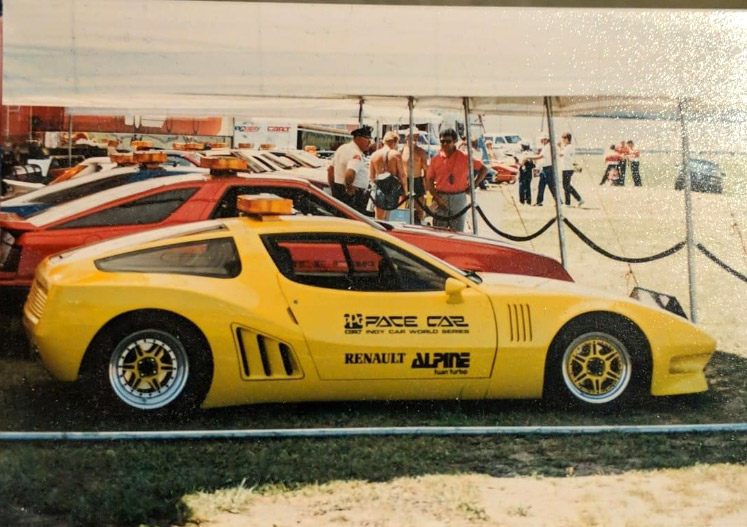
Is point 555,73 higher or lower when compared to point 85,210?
higher

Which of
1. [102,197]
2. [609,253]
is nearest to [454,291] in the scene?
[609,253]

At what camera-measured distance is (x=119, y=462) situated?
3.89m

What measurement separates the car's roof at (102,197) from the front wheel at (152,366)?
1.77 feet

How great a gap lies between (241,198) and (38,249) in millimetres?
879

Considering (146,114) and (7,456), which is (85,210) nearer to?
(146,114)

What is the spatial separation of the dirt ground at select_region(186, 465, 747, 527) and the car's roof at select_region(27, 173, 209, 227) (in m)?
1.32

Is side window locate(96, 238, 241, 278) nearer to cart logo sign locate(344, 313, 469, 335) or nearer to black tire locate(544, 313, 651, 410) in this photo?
cart logo sign locate(344, 313, 469, 335)

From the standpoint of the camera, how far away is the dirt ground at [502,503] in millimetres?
3887

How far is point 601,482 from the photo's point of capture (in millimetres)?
4059

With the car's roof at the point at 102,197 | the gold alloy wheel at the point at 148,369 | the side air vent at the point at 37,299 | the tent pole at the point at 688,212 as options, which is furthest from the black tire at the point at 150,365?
the tent pole at the point at 688,212

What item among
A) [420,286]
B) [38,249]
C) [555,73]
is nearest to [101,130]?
[38,249]

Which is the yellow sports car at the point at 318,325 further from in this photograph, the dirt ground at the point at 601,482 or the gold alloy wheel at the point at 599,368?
the dirt ground at the point at 601,482

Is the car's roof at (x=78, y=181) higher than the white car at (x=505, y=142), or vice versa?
the white car at (x=505, y=142)

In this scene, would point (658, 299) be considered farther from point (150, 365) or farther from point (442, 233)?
point (150, 365)
